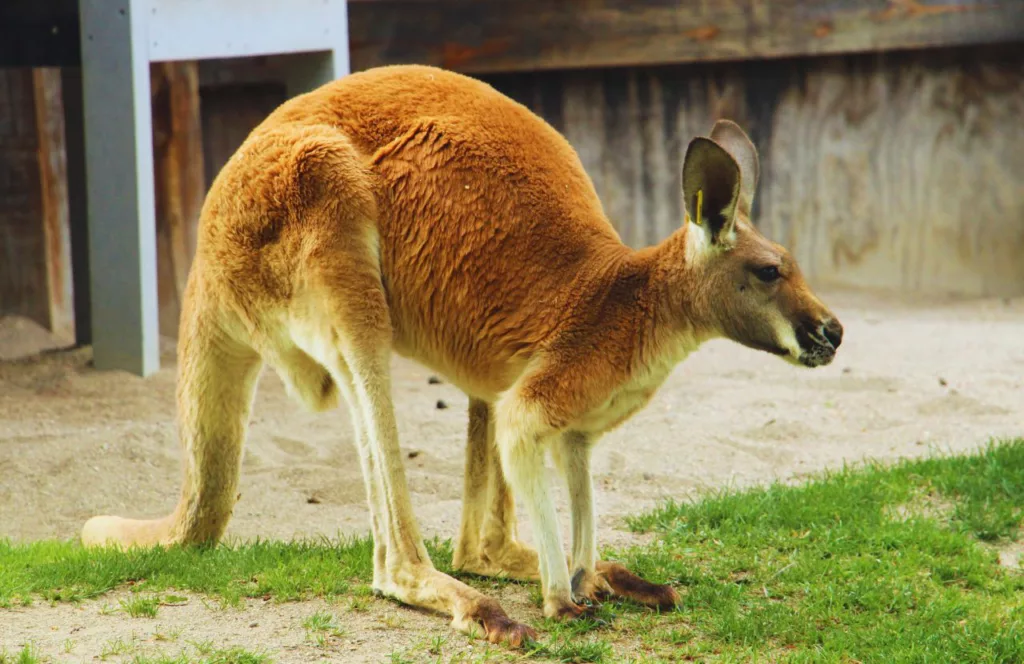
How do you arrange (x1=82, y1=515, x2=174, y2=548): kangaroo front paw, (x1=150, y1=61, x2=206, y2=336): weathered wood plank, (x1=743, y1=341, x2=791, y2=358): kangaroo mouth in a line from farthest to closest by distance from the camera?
(x1=150, y1=61, x2=206, y2=336): weathered wood plank, (x1=82, y1=515, x2=174, y2=548): kangaroo front paw, (x1=743, y1=341, x2=791, y2=358): kangaroo mouth

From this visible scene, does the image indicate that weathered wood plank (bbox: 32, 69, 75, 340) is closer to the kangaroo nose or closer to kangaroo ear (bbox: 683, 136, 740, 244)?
kangaroo ear (bbox: 683, 136, 740, 244)

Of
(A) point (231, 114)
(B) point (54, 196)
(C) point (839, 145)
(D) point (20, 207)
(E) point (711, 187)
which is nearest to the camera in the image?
(E) point (711, 187)

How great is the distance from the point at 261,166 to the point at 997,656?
2465 mm

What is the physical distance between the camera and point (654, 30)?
870 cm

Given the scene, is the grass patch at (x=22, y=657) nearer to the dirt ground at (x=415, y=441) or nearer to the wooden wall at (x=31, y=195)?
the dirt ground at (x=415, y=441)

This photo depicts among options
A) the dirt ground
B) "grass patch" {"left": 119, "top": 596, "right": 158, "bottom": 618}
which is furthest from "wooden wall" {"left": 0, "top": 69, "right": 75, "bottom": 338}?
"grass patch" {"left": 119, "top": 596, "right": 158, "bottom": 618}

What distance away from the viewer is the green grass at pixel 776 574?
368cm

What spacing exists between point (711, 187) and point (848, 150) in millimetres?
5844

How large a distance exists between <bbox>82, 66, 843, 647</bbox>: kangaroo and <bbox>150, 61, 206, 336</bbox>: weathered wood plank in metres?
3.82

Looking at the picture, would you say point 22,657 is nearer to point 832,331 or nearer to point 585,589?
point 585,589

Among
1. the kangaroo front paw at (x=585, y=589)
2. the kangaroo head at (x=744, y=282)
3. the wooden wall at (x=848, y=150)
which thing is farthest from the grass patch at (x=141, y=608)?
the wooden wall at (x=848, y=150)

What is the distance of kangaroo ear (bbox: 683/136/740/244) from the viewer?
11.6 feet

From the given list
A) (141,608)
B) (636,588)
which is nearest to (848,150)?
(636,588)

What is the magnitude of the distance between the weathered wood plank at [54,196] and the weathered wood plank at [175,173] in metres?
0.64
